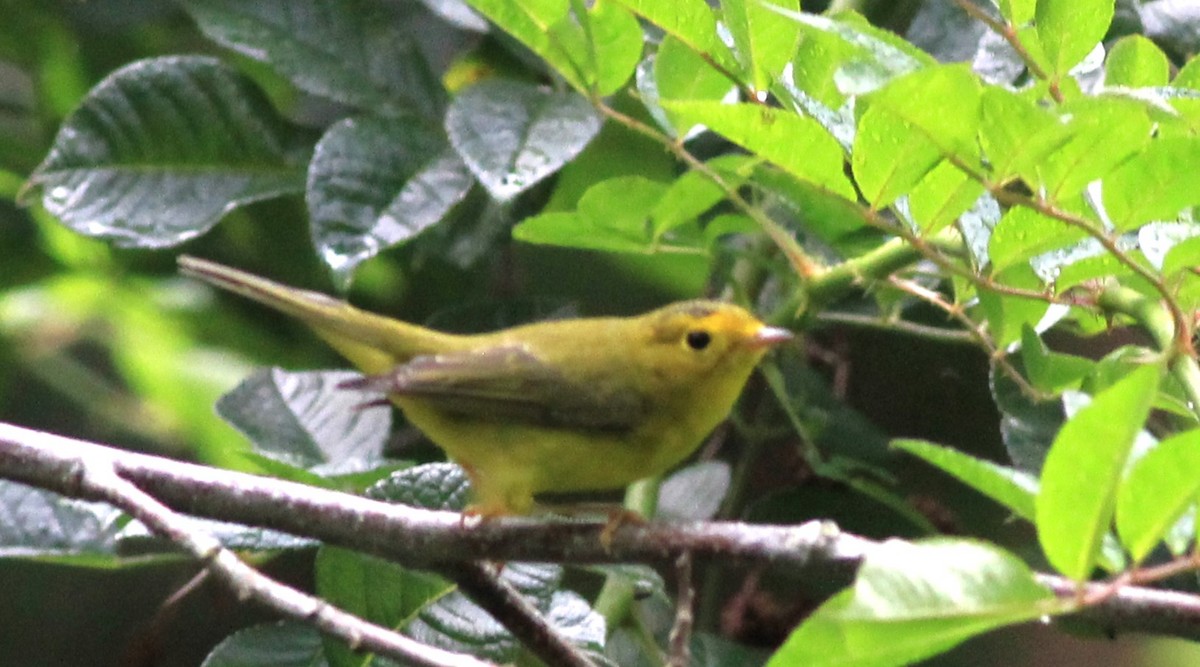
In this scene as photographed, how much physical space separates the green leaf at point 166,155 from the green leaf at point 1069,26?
1197 mm

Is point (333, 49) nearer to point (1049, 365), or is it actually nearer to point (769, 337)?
point (769, 337)

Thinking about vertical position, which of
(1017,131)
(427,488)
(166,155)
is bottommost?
(427,488)

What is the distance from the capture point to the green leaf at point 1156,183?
1.22 metres

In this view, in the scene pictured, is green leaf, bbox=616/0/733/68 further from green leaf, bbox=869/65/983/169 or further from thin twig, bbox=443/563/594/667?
thin twig, bbox=443/563/594/667

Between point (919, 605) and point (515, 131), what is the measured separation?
1.12 m

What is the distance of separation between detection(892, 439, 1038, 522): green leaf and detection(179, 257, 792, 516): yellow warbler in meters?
0.87

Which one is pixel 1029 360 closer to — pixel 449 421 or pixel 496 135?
pixel 496 135

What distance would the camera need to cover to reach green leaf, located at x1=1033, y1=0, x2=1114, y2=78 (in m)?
1.34

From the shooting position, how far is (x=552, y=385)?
203cm

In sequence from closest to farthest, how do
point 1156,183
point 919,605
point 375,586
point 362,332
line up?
point 919,605
point 1156,183
point 375,586
point 362,332

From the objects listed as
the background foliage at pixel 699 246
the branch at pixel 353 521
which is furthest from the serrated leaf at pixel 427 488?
the branch at pixel 353 521

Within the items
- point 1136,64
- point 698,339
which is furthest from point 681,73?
point 698,339

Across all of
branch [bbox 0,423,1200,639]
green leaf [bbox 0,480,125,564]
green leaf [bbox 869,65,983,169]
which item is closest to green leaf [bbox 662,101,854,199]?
green leaf [bbox 869,65,983,169]

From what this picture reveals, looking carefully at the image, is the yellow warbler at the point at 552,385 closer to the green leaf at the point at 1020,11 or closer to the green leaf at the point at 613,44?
the green leaf at the point at 613,44
